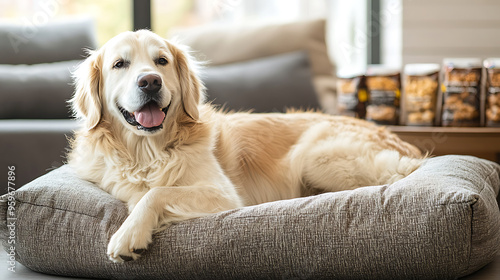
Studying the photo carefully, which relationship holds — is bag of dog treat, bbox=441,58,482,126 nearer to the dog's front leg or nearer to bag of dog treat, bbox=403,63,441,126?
bag of dog treat, bbox=403,63,441,126

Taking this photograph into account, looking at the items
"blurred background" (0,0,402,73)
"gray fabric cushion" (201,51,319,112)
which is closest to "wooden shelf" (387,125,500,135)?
"gray fabric cushion" (201,51,319,112)

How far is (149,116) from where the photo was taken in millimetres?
1623

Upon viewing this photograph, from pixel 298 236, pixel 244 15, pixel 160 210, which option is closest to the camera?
pixel 298 236

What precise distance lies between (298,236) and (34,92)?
2015 mm

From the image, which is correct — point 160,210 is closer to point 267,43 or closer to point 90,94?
point 90,94

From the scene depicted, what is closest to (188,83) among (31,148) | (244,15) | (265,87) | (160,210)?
(160,210)

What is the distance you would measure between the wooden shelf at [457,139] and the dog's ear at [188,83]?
1283 millimetres

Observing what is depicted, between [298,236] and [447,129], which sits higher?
[298,236]

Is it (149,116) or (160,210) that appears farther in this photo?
(149,116)

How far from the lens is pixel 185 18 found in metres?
3.85

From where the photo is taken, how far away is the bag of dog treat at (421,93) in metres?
2.77

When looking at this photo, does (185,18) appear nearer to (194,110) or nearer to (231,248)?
(194,110)

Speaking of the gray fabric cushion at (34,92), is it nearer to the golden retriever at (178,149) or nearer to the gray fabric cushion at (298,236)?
the golden retriever at (178,149)

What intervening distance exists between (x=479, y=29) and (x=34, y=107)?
2.51 meters
